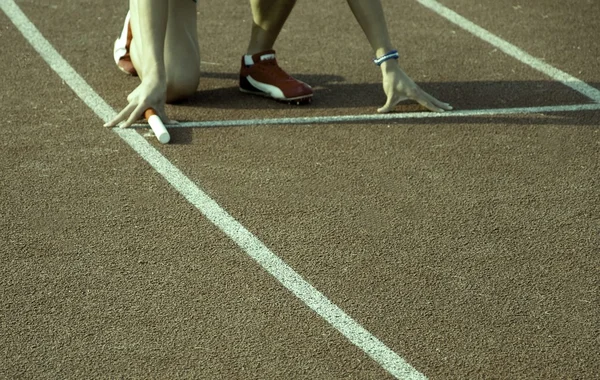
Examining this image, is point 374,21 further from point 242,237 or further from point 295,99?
point 242,237

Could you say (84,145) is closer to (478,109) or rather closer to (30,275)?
(30,275)

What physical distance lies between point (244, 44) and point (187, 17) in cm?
72

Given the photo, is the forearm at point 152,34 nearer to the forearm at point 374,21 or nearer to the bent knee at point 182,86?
the bent knee at point 182,86

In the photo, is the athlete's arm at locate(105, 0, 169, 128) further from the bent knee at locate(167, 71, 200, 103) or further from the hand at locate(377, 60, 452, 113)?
the hand at locate(377, 60, 452, 113)

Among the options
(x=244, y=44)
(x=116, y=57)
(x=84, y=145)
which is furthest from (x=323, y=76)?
(x=84, y=145)

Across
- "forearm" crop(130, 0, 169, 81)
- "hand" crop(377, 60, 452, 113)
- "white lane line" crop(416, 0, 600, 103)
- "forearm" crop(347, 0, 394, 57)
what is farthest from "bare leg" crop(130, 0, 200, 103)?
"white lane line" crop(416, 0, 600, 103)

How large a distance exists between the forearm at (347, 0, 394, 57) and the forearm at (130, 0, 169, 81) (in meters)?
1.06

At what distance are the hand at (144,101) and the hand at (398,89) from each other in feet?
→ 4.00

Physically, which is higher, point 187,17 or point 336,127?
point 187,17

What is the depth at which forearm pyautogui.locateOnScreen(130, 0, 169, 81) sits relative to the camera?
5059 millimetres

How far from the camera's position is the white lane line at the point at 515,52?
19.4 ft

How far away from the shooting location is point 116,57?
19.7 feet

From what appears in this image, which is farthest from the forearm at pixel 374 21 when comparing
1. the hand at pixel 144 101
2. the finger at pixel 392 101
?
the hand at pixel 144 101

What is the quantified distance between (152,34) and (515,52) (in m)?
2.52
